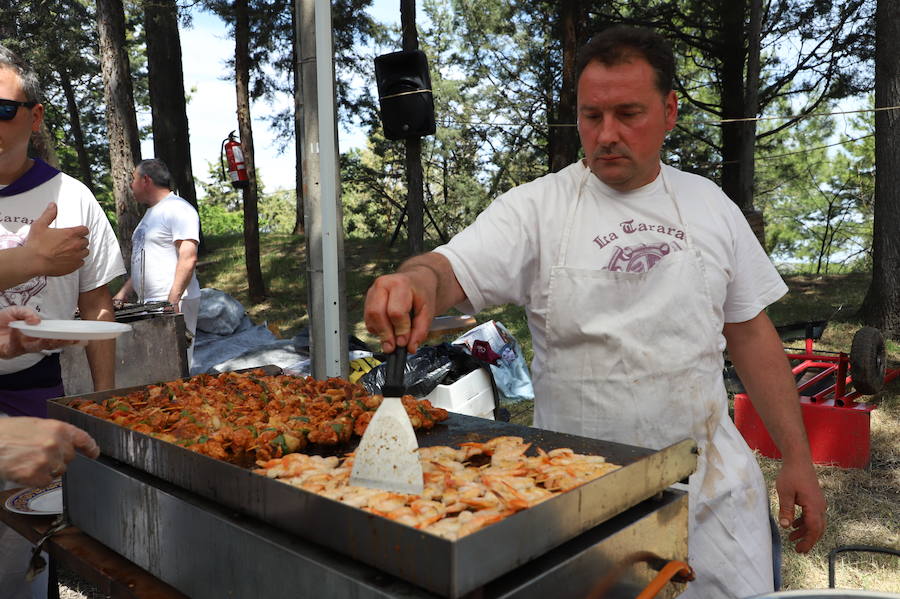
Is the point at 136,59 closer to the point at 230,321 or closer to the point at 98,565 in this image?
the point at 230,321

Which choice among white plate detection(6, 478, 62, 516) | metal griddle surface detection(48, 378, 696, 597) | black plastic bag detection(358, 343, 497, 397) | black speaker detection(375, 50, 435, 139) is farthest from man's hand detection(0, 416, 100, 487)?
black speaker detection(375, 50, 435, 139)

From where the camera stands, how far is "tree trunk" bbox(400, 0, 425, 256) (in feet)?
27.8

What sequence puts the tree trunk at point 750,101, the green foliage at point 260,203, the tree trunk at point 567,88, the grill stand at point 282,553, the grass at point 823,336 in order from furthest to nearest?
1. the green foliage at point 260,203
2. the tree trunk at point 567,88
3. the tree trunk at point 750,101
4. the grass at point 823,336
5. the grill stand at point 282,553

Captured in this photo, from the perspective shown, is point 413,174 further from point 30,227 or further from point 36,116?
point 30,227

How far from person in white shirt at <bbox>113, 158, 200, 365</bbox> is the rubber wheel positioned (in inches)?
193

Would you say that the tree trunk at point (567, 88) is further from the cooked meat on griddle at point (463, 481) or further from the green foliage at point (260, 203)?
the green foliage at point (260, 203)

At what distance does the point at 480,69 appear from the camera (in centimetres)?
2050

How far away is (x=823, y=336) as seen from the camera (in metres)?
8.16

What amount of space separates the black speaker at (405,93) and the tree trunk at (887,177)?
498 cm

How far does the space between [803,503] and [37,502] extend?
234 cm

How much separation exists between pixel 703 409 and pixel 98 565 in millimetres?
1644

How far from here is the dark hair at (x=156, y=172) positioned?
5.76 metres

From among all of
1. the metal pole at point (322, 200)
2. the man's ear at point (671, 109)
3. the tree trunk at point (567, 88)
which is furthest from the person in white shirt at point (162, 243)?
the tree trunk at point (567, 88)

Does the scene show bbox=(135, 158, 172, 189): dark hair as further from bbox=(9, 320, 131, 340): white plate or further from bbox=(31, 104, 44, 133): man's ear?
bbox=(9, 320, 131, 340): white plate
